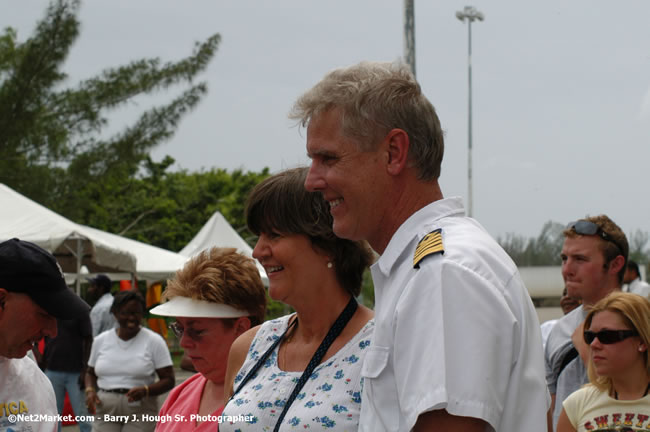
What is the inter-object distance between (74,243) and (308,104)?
35.1ft

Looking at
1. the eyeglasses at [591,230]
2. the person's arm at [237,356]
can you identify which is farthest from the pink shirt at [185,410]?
the eyeglasses at [591,230]

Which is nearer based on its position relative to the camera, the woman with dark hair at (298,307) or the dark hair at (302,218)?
the woman with dark hair at (298,307)

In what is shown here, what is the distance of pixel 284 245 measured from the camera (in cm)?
298

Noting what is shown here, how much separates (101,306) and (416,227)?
1025 cm

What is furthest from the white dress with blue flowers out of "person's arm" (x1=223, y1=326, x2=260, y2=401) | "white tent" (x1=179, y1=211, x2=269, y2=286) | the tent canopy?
"white tent" (x1=179, y1=211, x2=269, y2=286)

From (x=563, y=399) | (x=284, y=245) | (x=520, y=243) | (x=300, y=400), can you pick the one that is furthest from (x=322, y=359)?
(x=520, y=243)

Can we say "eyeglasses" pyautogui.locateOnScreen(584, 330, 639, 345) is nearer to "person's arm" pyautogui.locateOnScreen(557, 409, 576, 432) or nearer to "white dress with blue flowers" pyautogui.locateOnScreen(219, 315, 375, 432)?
"person's arm" pyautogui.locateOnScreen(557, 409, 576, 432)

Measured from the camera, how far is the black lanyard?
2695 millimetres

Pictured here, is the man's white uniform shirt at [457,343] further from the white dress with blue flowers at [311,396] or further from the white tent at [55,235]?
the white tent at [55,235]

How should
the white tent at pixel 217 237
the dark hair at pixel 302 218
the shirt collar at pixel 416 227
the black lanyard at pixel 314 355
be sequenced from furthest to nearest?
the white tent at pixel 217 237, the dark hair at pixel 302 218, the black lanyard at pixel 314 355, the shirt collar at pixel 416 227

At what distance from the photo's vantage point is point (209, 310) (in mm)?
3846

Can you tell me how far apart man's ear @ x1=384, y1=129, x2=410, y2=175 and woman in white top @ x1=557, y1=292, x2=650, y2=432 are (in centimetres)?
248

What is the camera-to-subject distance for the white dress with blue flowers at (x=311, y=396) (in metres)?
2.56

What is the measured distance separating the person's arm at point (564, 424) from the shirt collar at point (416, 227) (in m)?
2.47
